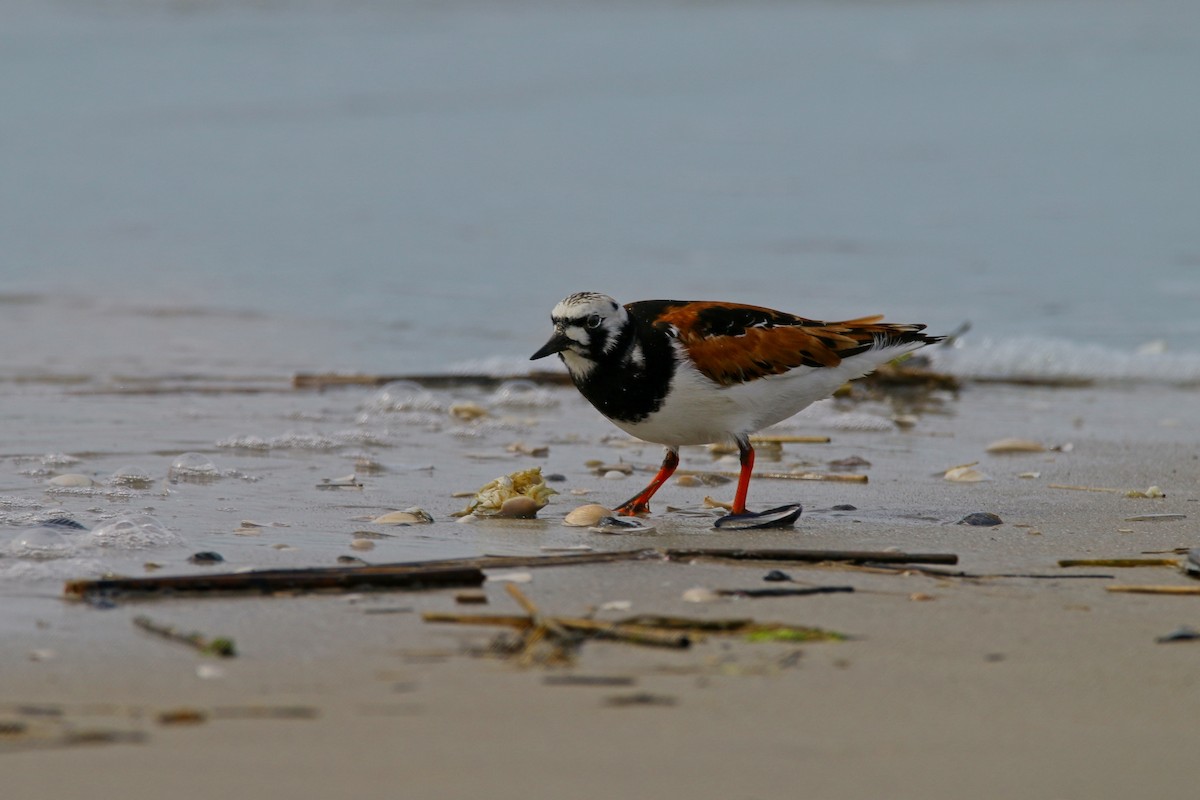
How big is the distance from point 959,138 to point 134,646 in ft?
47.6

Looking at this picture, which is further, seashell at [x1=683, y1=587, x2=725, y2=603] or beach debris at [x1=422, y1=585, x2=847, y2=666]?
seashell at [x1=683, y1=587, x2=725, y2=603]

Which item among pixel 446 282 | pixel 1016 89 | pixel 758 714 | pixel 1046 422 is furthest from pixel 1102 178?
pixel 758 714

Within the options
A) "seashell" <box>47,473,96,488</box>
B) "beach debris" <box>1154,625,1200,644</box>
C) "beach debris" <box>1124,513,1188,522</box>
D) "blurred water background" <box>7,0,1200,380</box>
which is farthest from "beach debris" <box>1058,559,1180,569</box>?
"blurred water background" <box>7,0,1200,380</box>

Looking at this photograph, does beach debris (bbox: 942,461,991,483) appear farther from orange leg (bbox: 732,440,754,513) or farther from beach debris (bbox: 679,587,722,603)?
beach debris (bbox: 679,587,722,603)

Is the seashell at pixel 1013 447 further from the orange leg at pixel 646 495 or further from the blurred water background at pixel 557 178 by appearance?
the blurred water background at pixel 557 178

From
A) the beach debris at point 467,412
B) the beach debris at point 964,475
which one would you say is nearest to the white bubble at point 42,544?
the beach debris at point 467,412

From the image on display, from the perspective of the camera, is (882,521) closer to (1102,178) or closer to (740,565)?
(740,565)

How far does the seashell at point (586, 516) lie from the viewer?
14.7 ft

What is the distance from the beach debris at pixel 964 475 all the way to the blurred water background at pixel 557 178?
9.17ft

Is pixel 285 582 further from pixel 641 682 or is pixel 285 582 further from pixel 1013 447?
pixel 1013 447

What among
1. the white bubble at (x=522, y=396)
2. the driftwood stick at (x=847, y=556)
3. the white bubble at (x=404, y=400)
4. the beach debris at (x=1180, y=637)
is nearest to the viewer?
the beach debris at (x=1180, y=637)

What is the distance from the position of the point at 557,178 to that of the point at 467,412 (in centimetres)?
828

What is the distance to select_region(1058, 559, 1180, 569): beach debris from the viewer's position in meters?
3.77

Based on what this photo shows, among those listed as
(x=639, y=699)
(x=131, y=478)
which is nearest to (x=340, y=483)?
(x=131, y=478)
